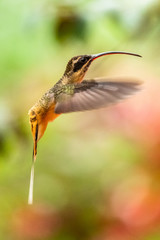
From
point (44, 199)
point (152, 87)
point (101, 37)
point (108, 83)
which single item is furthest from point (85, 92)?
point (44, 199)

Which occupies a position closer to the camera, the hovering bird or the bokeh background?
the hovering bird

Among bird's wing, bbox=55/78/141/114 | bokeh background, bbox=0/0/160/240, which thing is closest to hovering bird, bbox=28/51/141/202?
bird's wing, bbox=55/78/141/114

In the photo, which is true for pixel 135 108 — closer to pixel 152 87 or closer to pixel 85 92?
pixel 152 87

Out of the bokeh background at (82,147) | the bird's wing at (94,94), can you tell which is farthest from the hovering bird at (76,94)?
the bokeh background at (82,147)

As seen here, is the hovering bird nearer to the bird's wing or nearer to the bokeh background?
the bird's wing

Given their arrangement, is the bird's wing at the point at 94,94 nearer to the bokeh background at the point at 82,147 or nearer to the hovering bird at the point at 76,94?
the hovering bird at the point at 76,94

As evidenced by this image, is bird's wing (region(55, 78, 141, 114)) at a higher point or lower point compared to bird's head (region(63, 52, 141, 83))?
lower
